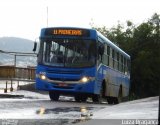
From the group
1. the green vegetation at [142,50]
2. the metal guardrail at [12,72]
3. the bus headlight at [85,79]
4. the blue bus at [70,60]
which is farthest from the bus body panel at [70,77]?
the green vegetation at [142,50]

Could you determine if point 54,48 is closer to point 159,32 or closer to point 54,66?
point 54,66

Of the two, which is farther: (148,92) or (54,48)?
(148,92)

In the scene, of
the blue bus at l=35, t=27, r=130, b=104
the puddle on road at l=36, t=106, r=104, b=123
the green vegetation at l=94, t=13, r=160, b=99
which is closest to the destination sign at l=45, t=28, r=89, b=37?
the blue bus at l=35, t=27, r=130, b=104

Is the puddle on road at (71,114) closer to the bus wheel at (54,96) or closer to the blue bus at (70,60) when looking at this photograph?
the blue bus at (70,60)

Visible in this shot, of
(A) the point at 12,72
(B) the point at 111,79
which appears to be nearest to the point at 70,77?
(B) the point at 111,79

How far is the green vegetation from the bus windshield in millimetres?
30919

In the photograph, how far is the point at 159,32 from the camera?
62.4 metres

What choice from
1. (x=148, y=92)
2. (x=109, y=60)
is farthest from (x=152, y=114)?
(x=148, y=92)

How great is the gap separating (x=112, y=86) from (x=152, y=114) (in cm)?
1473

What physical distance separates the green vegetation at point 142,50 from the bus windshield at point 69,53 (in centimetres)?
3092

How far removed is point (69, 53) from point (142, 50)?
132 feet

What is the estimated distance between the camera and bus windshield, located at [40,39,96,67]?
815 inches

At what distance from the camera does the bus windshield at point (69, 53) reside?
815 inches

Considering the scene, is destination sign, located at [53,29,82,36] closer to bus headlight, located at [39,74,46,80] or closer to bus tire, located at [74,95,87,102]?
A: bus headlight, located at [39,74,46,80]
